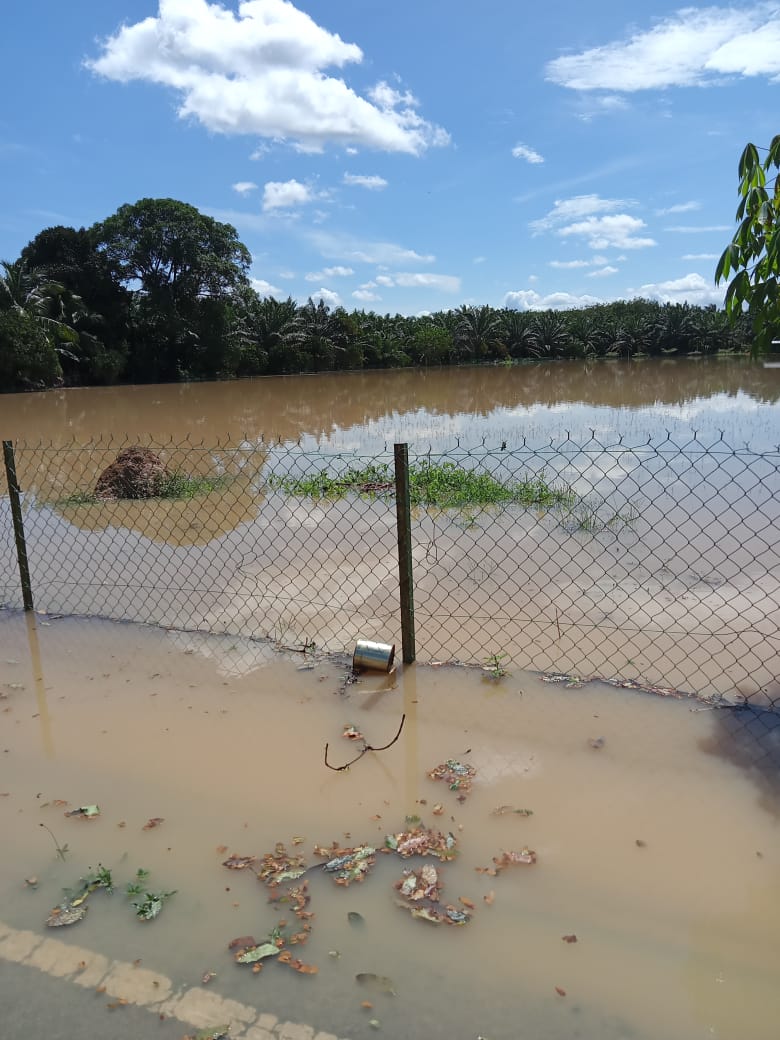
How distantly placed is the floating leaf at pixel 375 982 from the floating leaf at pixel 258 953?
27cm

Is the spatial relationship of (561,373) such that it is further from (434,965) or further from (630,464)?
(434,965)

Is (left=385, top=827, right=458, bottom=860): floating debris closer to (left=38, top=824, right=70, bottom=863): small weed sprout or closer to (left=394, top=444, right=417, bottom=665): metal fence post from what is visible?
(left=38, top=824, right=70, bottom=863): small weed sprout

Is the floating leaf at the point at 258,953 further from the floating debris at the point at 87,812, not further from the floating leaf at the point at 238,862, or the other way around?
the floating debris at the point at 87,812

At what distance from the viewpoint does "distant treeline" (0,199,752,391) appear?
2867 centimetres

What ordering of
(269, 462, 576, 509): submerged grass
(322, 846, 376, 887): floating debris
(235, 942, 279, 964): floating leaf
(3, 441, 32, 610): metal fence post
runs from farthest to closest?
(269, 462, 576, 509): submerged grass
(3, 441, 32, 610): metal fence post
(322, 846, 376, 887): floating debris
(235, 942, 279, 964): floating leaf

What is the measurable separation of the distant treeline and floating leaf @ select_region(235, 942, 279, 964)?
29042mm

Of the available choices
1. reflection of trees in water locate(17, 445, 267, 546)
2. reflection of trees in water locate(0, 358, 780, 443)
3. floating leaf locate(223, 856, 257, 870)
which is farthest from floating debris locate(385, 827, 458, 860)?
reflection of trees in water locate(0, 358, 780, 443)

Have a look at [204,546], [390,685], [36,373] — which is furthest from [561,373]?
[390,685]

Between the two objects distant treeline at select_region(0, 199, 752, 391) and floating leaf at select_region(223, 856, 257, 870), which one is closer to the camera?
floating leaf at select_region(223, 856, 257, 870)

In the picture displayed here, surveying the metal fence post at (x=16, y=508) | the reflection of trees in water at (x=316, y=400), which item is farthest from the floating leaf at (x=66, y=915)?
the reflection of trees in water at (x=316, y=400)

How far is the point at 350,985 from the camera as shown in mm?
2000

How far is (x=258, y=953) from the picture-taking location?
2098mm

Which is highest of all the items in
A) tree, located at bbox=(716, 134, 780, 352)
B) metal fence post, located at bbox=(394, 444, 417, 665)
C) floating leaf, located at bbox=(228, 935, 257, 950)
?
tree, located at bbox=(716, 134, 780, 352)

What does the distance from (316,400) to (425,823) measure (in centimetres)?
2369
